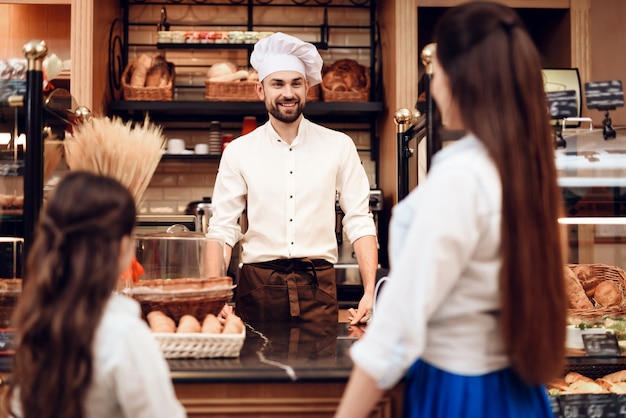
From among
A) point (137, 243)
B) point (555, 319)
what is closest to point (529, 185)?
point (555, 319)

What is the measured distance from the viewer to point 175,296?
1.72 metres

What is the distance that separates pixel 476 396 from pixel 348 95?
2.96 metres

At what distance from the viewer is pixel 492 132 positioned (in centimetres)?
116

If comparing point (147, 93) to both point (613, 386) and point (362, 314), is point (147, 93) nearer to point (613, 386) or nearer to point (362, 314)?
point (362, 314)

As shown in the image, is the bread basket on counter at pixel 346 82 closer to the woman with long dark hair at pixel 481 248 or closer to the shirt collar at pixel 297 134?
the shirt collar at pixel 297 134

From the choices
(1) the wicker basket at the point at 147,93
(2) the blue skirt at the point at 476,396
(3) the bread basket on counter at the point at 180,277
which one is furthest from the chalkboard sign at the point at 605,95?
(1) the wicker basket at the point at 147,93

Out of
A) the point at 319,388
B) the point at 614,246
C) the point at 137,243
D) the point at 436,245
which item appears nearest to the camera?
the point at 436,245

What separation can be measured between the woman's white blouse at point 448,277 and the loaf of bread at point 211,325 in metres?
0.53

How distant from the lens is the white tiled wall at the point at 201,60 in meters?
4.39

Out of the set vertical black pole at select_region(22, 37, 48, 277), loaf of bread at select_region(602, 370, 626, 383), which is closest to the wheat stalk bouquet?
vertical black pole at select_region(22, 37, 48, 277)

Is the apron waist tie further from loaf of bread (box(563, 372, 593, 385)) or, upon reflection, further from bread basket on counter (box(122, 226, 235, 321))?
loaf of bread (box(563, 372, 593, 385))

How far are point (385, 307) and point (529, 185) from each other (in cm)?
29

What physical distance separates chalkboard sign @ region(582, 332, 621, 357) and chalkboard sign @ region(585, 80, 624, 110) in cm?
56

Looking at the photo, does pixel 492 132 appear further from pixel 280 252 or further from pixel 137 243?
pixel 280 252
